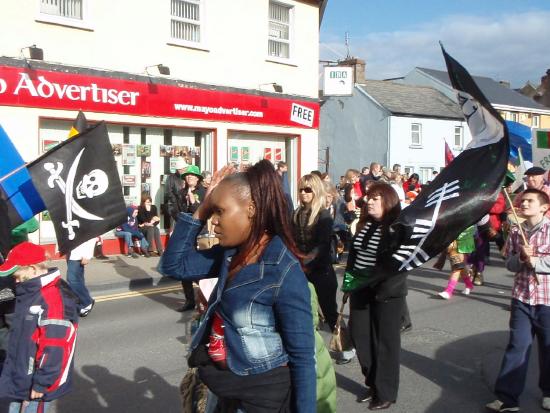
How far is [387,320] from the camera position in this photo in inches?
209

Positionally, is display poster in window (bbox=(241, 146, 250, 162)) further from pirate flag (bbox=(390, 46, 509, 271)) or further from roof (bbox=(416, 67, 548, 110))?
roof (bbox=(416, 67, 548, 110))

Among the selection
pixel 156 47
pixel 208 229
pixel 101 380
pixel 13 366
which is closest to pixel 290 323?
pixel 13 366

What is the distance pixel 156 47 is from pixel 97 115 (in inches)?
90.3

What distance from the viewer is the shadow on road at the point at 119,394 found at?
17.0 feet

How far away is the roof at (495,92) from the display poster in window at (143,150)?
3296 cm

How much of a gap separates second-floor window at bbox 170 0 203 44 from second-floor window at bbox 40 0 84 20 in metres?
2.30

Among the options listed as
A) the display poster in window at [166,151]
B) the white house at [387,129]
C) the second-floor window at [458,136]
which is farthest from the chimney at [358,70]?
the display poster in window at [166,151]

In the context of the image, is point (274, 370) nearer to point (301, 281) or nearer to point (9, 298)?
point (301, 281)

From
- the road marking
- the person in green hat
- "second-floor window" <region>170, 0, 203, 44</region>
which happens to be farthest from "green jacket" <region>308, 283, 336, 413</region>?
"second-floor window" <region>170, 0, 203, 44</region>

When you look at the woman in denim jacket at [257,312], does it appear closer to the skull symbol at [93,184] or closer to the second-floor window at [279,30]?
the skull symbol at [93,184]

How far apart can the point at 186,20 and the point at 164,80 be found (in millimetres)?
1795

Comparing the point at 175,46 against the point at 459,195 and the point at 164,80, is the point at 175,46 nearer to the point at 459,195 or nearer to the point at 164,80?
the point at 164,80

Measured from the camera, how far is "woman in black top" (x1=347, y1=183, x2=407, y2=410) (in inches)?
206

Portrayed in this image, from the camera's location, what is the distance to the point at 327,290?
6.93 meters
